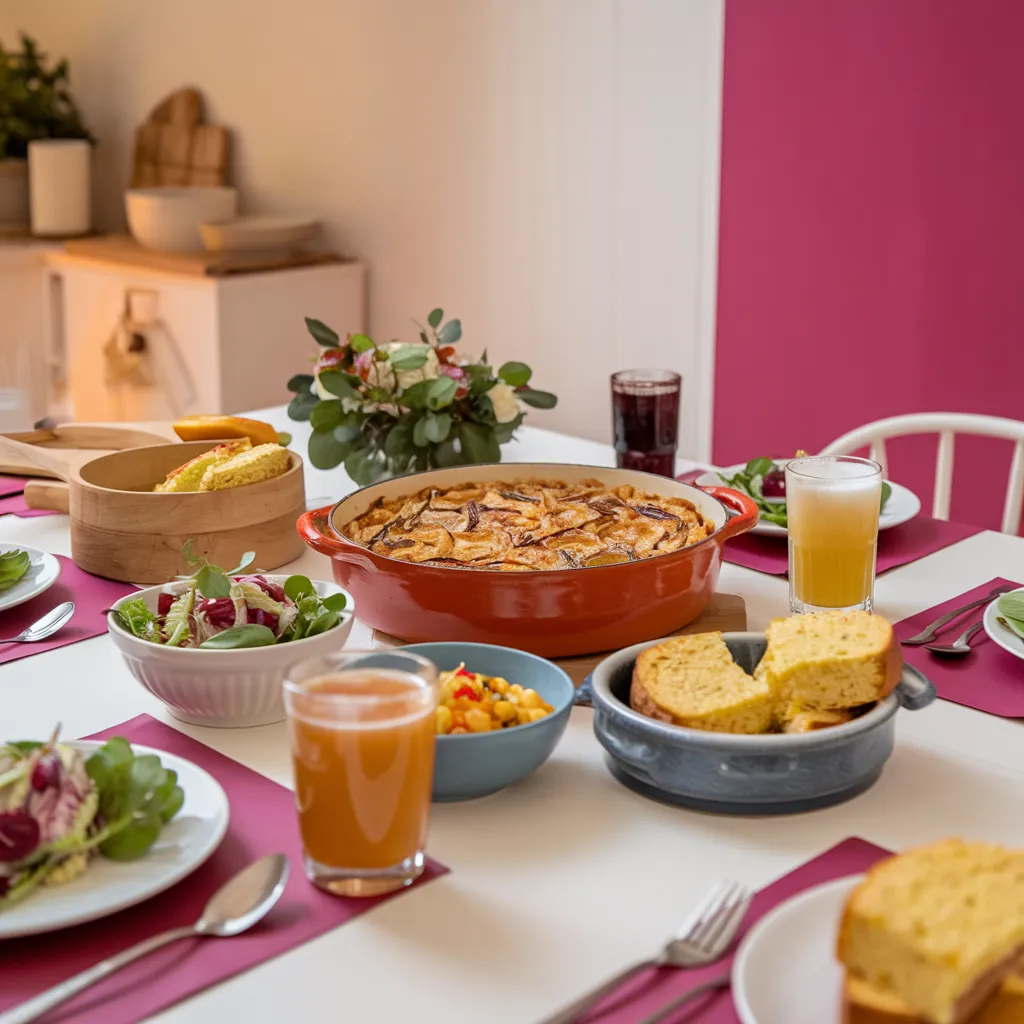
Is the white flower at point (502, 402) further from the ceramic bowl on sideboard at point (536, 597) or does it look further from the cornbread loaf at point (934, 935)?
the cornbread loaf at point (934, 935)

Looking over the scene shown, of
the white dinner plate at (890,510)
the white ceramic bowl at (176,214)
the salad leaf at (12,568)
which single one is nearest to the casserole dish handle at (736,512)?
the white dinner plate at (890,510)

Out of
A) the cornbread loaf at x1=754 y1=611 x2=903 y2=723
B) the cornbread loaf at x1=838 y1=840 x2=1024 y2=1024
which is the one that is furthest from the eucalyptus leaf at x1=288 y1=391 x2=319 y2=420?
the cornbread loaf at x1=838 y1=840 x2=1024 y2=1024

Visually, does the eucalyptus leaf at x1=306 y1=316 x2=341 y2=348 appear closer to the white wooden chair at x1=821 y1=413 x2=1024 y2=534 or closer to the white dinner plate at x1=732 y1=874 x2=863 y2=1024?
the white wooden chair at x1=821 y1=413 x2=1024 y2=534

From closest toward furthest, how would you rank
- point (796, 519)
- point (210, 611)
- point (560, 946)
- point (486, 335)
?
point (560, 946)
point (210, 611)
point (796, 519)
point (486, 335)

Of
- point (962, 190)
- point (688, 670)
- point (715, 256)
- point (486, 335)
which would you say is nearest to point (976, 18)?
point (962, 190)

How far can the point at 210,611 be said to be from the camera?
1099mm

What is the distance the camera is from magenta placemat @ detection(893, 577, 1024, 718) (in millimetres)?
1152

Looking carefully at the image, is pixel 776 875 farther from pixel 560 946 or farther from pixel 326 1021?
pixel 326 1021

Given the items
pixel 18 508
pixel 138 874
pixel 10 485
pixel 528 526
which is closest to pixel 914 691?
pixel 528 526

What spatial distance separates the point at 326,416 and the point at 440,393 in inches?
6.4

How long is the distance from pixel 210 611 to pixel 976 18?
1998 millimetres

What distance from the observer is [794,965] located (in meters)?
0.73

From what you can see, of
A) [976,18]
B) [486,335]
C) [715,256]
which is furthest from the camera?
[486,335]

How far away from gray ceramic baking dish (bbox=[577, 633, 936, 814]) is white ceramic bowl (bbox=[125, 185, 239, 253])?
123 inches
